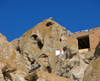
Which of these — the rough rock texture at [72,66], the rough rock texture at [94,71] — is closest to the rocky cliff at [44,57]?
the rough rock texture at [72,66]

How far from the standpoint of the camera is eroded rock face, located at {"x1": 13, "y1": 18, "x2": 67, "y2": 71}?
84.9 feet

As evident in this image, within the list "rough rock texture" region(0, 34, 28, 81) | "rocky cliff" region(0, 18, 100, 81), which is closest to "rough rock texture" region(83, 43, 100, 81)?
"rocky cliff" region(0, 18, 100, 81)

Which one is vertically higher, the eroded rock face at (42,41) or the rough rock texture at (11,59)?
the eroded rock face at (42,41)

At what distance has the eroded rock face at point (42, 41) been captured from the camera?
25.9 m

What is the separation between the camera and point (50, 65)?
23.8 meters

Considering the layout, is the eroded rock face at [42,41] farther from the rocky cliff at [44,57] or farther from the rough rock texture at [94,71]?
the rough rock texture at [94,71]

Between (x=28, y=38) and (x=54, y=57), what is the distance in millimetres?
5744

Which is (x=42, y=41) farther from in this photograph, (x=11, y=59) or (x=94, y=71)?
(x=94, y=71)

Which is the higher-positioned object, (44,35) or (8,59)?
(44,35)

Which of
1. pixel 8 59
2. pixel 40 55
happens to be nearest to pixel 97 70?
pixel 8 59

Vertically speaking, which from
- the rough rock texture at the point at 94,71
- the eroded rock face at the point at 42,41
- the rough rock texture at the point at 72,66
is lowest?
the rough rock texture at the point at 94,71

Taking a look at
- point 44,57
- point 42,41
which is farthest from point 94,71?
point 42,41

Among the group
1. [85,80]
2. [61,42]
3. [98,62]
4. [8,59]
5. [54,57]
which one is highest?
[61,42]

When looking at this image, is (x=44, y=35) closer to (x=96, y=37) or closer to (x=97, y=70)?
A: (x=96, y=37)
